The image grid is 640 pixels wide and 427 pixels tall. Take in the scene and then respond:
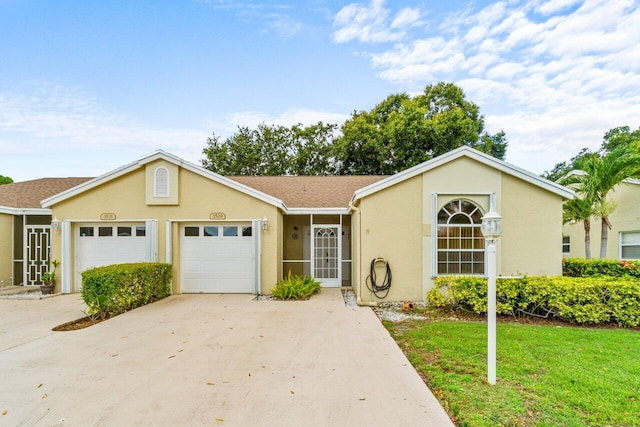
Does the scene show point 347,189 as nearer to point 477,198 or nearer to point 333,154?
point 477,198

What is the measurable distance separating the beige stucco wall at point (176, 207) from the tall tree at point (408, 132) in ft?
48.0

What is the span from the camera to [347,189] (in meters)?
14.1

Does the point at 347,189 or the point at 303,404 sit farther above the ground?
the point at 347,189

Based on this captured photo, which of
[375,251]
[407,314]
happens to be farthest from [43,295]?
[407,314]

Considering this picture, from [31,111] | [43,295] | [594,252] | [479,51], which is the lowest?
[43,295]

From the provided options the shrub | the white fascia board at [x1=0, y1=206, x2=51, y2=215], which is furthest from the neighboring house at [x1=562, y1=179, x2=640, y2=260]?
the white fascia board at [x1=0, y1=206, x2=51, y2=215]

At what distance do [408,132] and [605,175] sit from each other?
1199 centimetres

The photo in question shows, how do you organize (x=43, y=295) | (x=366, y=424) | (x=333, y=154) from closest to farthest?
(x=366, y=424)
(x=43, y=295)
(x=333, y=154)

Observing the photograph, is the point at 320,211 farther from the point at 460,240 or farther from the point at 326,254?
the point at 460,240

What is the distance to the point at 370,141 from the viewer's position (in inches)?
913

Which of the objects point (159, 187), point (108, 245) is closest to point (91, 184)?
point (108, 245)

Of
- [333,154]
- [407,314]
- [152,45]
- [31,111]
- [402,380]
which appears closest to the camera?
[402,380]

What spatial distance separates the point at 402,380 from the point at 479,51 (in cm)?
1381

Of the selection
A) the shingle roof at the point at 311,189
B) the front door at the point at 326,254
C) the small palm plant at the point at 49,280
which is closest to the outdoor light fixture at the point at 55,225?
the small palm plant at the point at 49,280
